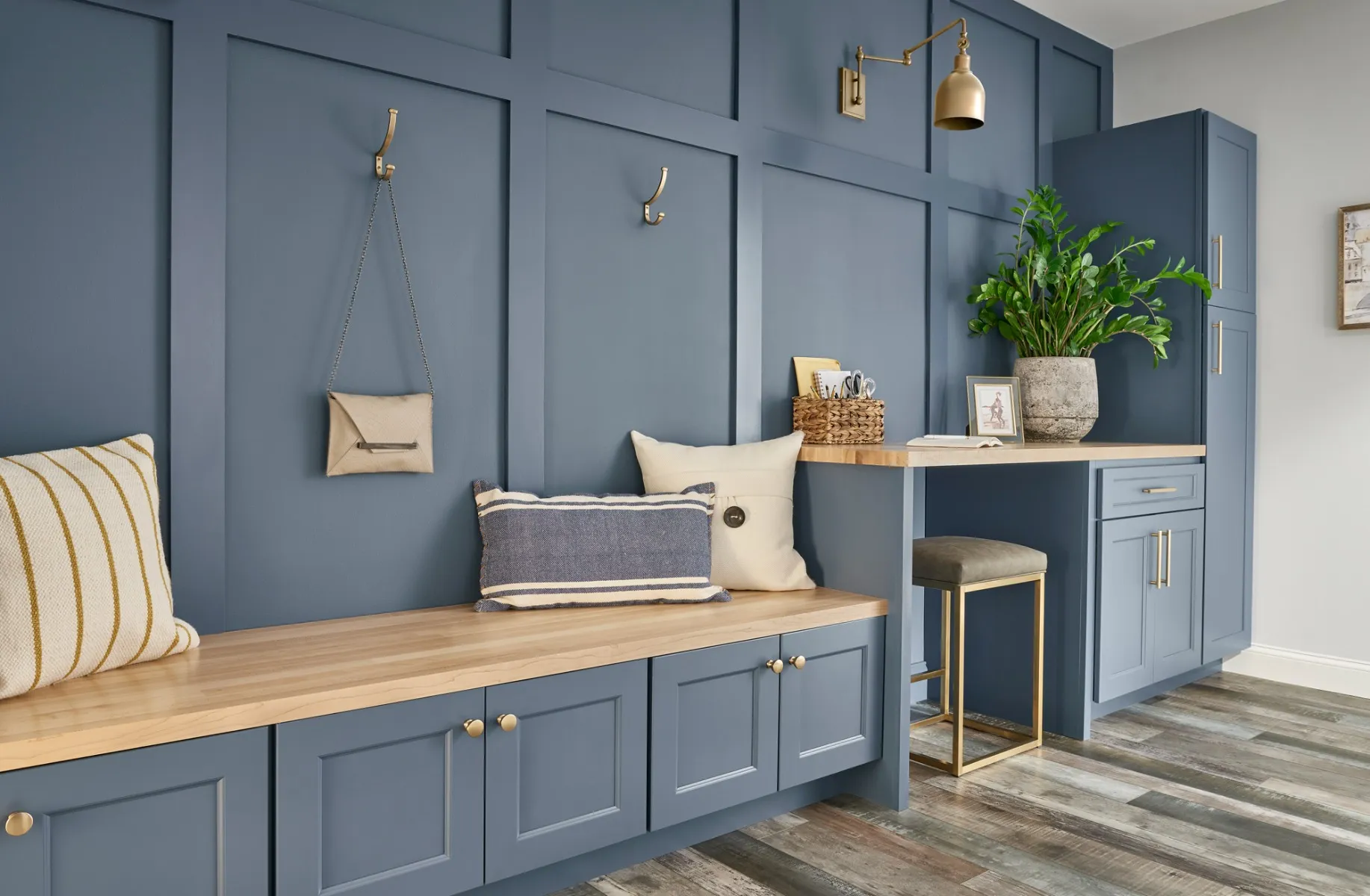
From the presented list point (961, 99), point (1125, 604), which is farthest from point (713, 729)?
point (961, 99)

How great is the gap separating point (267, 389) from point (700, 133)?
1427 millimetres

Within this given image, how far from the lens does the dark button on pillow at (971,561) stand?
9.06 feet

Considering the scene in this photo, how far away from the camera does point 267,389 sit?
6.87 feet

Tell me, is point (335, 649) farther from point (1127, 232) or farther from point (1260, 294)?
point (1260, 294)

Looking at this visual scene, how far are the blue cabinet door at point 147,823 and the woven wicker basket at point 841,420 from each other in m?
1.80

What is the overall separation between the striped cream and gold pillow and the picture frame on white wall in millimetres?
3954

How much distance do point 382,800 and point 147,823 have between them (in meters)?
0.38

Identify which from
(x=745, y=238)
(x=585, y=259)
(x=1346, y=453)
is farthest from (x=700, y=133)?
(x=1346, y=453)

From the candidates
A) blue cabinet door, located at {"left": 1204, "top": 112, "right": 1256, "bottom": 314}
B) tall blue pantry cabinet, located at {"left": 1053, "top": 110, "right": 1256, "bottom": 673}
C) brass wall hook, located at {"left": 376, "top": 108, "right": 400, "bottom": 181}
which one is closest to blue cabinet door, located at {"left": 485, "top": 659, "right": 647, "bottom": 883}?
brass wall hook, located at {"left": 376, "top": 108, "right": 400, "bottom": 181}

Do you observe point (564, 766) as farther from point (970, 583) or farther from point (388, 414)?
point (970, 583)

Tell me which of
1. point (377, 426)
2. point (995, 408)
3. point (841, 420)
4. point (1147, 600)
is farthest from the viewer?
point (995, 408)

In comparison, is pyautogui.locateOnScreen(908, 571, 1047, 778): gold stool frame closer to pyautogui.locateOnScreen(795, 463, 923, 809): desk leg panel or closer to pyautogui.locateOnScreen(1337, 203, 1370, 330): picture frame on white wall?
pyautogui.locateOnScreen(795, 463, 923, 809): desk leg panel

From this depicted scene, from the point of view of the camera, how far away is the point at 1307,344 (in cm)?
375

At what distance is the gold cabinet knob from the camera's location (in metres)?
1.34
